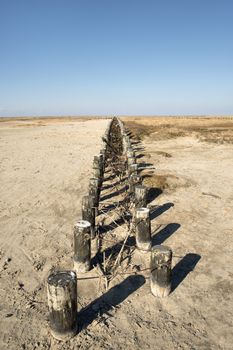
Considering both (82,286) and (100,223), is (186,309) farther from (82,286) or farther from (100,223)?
(100,223)

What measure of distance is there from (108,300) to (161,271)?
879 millimetres

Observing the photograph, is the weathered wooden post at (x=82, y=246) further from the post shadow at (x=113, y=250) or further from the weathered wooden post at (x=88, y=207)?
the weathered wooden post at (x=88, y=207)

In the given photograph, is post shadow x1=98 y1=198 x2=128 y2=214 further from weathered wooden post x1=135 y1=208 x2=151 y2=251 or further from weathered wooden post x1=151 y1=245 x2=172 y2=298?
weathered wooden post x1=151 y1=245 x2=172 y2=298

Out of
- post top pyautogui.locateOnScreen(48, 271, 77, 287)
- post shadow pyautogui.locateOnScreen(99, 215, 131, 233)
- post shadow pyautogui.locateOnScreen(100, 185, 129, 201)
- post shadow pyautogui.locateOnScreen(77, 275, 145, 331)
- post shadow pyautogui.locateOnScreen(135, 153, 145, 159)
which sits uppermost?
post top pyautogui.locateOnScreen(48, 271, 77, 287)

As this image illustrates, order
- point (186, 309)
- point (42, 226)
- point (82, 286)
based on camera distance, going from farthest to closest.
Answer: point (42, 226) < point (82, 286) < point (186, 309)

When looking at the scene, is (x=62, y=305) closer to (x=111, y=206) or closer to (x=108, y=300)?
(x=108, y=300)

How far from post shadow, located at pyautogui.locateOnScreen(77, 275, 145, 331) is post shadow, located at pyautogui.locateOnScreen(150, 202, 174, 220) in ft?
9.67

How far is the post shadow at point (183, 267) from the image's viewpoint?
5.32 m

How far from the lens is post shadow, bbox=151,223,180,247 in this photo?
677cm

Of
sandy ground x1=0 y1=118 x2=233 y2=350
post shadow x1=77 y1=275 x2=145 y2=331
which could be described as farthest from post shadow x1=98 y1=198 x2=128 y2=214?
post shadow x1=77 y1=275 x2=145 y2=331

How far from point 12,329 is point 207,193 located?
24.2 feet

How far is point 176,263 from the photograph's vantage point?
588cm

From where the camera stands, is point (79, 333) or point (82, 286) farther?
point (82, 286)

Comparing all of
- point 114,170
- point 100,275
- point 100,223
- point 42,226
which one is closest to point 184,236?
Answer: point 100,223
